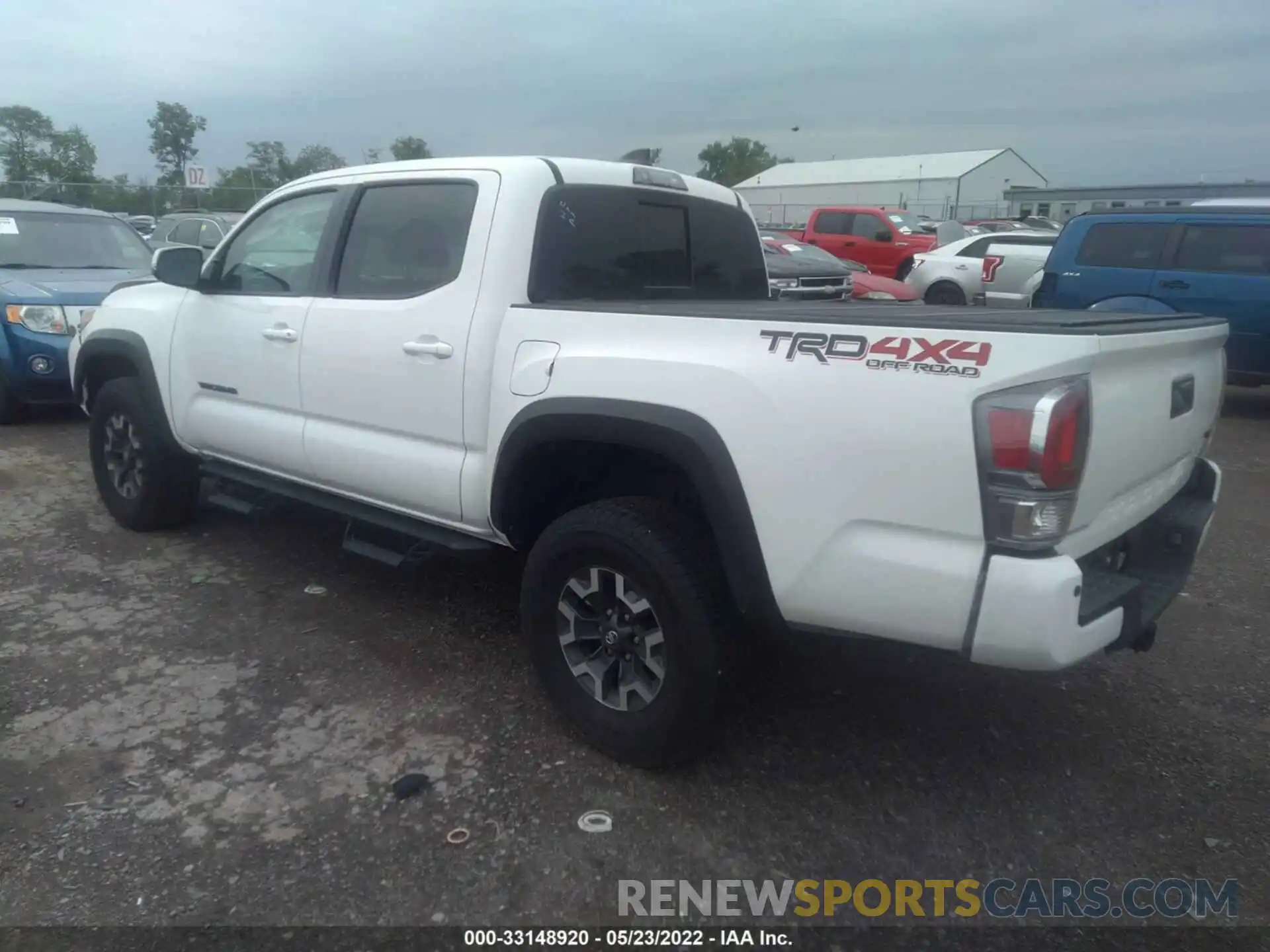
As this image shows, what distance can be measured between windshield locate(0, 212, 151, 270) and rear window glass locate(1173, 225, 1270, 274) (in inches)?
387

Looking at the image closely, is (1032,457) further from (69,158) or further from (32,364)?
(69,158)

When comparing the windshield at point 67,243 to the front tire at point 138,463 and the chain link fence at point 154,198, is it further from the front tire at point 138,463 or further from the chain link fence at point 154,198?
the chain link fence at point 154,198

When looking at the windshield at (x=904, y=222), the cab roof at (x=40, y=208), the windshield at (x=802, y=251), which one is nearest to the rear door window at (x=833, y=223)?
the windshield at (x=904, y=222)

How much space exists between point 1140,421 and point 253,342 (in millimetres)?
3567

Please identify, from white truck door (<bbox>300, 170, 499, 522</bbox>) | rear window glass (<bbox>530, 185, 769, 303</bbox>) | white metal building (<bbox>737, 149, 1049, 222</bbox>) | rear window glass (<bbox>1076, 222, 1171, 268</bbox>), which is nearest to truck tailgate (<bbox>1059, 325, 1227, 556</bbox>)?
rear window glass (<bbox>530, 185, 769, 303</bbox>)

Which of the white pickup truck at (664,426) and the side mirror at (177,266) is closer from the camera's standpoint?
the white pickup truck at (664,426)

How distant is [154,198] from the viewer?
2650 cm

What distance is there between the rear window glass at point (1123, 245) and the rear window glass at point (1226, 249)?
0.72ft

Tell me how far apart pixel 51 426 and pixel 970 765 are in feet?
26.1

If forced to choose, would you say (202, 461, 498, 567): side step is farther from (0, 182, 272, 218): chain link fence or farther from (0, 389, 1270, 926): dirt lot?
(0, 182, 272, 218): chain link fence

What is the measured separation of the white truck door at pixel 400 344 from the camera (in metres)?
3.50

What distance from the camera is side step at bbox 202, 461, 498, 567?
3689mm

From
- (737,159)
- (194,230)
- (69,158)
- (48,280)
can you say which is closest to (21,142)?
(69,158)

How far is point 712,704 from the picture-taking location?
2.94 meters
